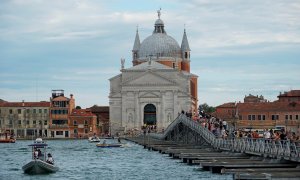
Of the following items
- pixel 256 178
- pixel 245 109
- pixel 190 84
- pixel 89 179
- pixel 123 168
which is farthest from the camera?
pixel 190 84

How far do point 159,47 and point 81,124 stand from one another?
77.8ft

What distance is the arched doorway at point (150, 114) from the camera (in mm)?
147750

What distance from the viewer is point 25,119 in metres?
150

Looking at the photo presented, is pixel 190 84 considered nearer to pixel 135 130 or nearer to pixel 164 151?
pixel 135 130

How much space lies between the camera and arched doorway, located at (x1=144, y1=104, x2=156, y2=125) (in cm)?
14775

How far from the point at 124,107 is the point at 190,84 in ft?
49.3

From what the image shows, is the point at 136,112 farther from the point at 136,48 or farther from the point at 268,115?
the point at 136,48

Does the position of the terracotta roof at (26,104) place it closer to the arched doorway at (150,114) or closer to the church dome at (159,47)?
the arched doorway at (150,114)

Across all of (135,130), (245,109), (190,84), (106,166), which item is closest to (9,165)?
(106,166)

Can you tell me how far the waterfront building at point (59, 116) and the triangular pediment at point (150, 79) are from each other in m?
11.6

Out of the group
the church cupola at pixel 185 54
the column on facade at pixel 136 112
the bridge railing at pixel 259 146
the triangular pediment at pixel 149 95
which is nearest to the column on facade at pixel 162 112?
the triangular pediment at pixel 149 95

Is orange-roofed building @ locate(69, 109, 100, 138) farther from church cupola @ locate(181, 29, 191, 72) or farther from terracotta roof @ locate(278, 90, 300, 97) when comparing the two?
terracotta roof @ locate(278, 90, 300, 97)

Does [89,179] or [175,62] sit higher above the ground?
[175,62]

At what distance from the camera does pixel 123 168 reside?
2266 inches
